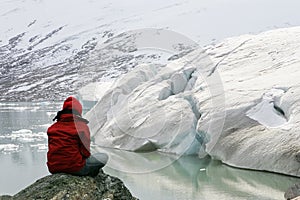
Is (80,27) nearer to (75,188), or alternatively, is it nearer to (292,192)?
(292,192)

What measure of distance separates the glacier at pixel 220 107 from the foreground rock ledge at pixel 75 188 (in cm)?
772

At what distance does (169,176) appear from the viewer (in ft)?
46.6

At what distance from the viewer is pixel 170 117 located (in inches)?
682

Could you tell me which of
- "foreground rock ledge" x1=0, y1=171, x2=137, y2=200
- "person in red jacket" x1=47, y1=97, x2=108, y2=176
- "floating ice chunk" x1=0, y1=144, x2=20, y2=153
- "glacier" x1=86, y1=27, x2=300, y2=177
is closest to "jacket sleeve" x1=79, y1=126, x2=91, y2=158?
"person in red jacket" x1=47, y1=97, x2=108, y2=176

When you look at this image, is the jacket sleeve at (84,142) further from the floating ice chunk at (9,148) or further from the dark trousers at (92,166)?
the floating ice chunk at (9,148)

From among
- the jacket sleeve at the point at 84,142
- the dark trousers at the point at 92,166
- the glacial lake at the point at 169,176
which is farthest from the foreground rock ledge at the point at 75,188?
the glacial lake at the point at 169,176

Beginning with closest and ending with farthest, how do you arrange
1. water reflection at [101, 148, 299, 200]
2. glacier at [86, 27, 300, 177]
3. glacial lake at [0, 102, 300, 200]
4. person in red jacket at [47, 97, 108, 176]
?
person in red jacket at [47, 97, 108, 176], water reflection at [101, 148, 299, 200], glacial lake at [0, 102, 300, 200], glacier at [86, 27, 300, 177]

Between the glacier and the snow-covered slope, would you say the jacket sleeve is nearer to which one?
the glacier

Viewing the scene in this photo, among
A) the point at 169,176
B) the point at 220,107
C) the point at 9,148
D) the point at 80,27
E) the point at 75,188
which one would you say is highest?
the point at 75,188

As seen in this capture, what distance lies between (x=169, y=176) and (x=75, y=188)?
9.57 metres

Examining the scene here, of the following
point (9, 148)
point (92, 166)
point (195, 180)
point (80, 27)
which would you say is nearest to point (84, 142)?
point (92, 166)

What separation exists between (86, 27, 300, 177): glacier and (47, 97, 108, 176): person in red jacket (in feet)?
26.4

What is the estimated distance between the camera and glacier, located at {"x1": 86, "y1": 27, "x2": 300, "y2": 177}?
13367 millimetres

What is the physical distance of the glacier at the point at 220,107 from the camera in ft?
43.9
